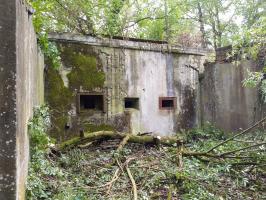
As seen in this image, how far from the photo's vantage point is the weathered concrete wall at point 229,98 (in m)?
9.29

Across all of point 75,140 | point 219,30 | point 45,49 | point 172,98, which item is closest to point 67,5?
point 45,49

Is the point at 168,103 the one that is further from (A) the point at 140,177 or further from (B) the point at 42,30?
(A) the point at 140,177

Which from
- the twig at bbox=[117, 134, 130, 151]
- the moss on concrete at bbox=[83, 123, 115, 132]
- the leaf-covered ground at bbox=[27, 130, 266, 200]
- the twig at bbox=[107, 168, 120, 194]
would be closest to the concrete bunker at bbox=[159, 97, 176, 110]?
the moss on concrete at bbox=[83, 123, 115, 132]

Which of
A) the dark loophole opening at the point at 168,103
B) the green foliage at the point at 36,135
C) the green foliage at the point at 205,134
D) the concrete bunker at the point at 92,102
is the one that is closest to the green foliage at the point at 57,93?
the concrete bunker at the point at 92,102

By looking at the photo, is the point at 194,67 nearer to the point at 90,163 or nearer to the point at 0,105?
the point at 90,163

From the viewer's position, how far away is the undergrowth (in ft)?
13.3

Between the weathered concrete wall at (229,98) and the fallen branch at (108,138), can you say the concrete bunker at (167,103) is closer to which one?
the weathered concrete wall at (229,98)

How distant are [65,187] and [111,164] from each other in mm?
1367

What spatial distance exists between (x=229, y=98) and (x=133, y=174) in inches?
225

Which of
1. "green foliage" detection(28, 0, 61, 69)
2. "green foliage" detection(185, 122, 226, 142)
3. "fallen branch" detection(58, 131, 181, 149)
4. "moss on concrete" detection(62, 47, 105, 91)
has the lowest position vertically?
"green foliage" detection(185, 122, 226, 142)

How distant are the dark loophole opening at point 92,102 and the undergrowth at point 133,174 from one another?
6.43 feet

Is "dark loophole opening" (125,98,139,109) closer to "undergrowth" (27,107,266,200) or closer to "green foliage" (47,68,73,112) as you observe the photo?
"green foliage" (47,68,73,112)

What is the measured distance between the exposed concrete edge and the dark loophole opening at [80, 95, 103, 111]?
4.39 ft

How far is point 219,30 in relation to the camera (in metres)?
18.2
